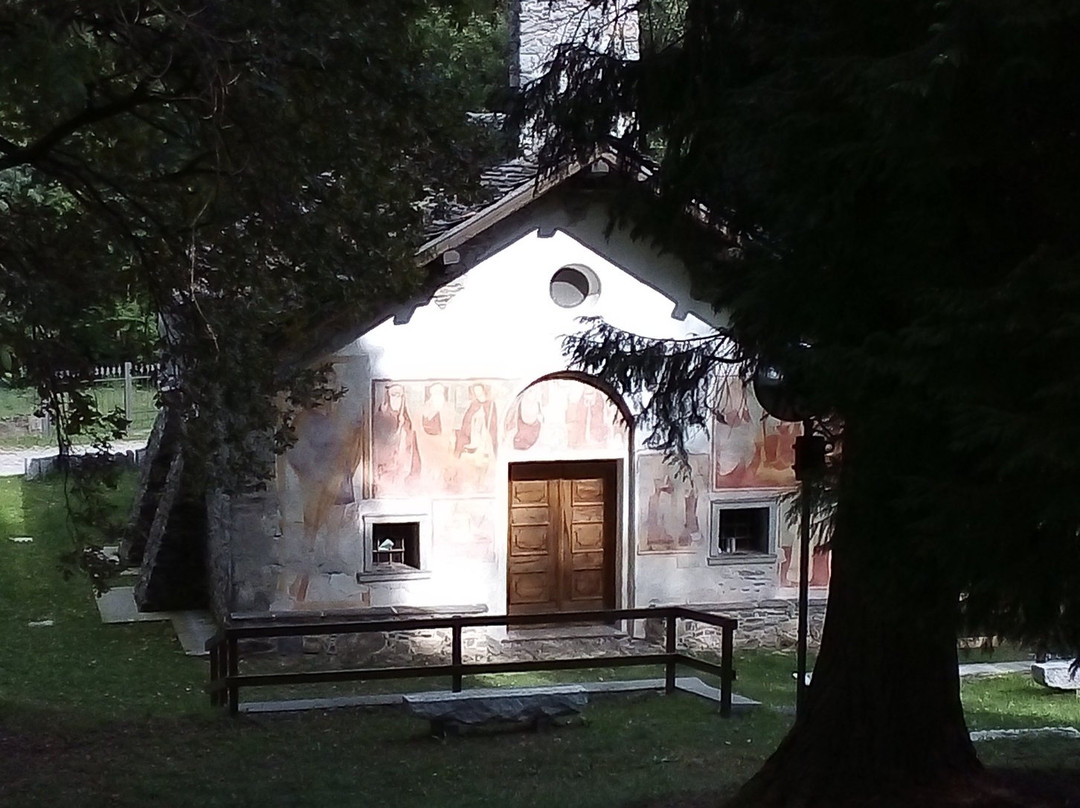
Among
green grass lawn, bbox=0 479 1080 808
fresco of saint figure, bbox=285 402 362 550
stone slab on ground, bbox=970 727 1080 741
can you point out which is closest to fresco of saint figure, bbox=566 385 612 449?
fresco of saint figure, bbox=285 402 362 550

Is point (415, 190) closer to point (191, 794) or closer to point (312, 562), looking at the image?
point (191, 794)

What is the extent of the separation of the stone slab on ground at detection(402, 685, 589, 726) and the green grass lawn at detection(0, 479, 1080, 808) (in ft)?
0.54

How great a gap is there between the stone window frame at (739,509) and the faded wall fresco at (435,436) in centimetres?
285

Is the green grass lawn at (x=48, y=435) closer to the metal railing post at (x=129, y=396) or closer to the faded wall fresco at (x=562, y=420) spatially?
the metal railing post at (x=129, y=396)

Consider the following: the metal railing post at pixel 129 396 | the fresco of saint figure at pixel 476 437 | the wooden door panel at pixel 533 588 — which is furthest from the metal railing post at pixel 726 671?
the metal railing post at pixel 129 396

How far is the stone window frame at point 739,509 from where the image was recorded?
16797 millimetres

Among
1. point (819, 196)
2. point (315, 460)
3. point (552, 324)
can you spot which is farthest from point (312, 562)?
point (819, 196)

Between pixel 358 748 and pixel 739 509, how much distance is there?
24.8ft

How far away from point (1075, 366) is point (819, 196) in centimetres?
142

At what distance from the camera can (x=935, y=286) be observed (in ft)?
15.8

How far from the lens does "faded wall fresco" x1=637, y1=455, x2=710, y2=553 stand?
16.5 metres

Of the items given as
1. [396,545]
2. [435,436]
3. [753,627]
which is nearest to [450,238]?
[435,436]

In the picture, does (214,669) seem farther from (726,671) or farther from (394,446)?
(726,671)

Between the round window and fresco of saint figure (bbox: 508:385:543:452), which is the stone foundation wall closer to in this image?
fresco of saint figure (bbox: 508:385:543:452)
